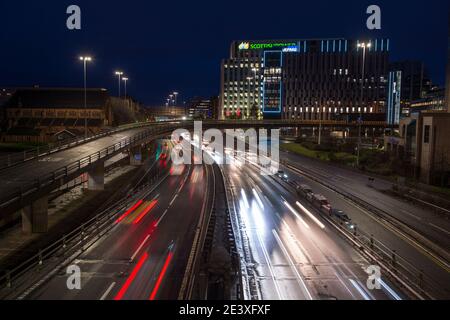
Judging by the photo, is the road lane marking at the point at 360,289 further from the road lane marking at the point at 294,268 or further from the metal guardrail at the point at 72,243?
the metal guardrail at the point at 72,243

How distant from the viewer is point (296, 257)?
2292 cm

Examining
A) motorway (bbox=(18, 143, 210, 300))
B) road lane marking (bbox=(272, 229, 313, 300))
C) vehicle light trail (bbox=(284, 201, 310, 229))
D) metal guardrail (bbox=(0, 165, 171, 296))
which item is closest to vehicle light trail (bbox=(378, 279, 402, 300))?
road lane marking (bbox=(272, 229, 313, 300))

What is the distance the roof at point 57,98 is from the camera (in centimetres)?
8819

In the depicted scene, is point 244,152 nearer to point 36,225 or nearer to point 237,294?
point 36,225

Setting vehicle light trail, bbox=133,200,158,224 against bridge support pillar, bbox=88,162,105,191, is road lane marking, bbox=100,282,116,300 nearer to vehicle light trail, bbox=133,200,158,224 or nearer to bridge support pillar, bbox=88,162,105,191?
vehicle light trail, bbox=133,200,158,224

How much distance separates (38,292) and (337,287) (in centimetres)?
1227

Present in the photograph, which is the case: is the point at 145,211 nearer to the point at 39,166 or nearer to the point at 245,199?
the point at 39,166

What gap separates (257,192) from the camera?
45.0 metres

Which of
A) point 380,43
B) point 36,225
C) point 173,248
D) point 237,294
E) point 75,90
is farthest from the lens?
point 380,43

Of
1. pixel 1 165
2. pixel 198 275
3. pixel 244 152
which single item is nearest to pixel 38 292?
pixel 198 275

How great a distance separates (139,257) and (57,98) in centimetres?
7673

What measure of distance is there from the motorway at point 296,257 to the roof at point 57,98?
2296 inches

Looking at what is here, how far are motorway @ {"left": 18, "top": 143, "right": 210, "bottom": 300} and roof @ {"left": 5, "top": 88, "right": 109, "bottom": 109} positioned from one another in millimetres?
55687
